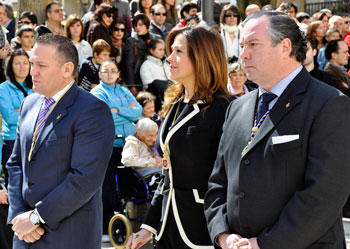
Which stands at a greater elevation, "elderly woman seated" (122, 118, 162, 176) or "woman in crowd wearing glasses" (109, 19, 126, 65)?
"woman in crowd wearing glasses" (109, 19, 126, 65)

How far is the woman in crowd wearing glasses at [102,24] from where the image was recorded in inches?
414

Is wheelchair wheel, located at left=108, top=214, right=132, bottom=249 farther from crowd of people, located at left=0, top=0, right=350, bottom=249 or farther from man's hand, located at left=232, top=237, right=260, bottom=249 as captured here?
man's hand, located at left=232, top=237, right=260, bottom=249

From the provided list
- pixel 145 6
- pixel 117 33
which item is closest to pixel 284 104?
pixel 117 33

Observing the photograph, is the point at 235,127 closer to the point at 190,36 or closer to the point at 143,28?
the point at 190,36

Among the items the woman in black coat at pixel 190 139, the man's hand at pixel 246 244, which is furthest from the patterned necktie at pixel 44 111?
the man's hand at pixel 246 244

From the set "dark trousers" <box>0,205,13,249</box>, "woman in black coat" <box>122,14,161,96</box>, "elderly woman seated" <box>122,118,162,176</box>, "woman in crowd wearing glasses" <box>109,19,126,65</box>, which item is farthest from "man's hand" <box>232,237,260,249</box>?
"woman in crowd wearing glasses" <box>109,19,126,65</box>

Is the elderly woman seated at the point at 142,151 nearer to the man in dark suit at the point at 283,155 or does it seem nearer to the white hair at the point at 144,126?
the white hair at the point at 144,126

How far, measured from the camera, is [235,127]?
3.13 m

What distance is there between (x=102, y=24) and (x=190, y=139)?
291 inches

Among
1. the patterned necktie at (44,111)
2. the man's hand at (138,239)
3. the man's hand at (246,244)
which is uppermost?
the patterned necktie at (44,111)

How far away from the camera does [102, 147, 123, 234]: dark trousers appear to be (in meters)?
7.59

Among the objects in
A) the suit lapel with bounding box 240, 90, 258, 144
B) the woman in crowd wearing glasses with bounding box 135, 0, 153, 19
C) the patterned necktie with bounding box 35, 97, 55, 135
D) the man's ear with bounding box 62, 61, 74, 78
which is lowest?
the woman in crowd wearing glasses with bounding box 135, 0, 153, 19

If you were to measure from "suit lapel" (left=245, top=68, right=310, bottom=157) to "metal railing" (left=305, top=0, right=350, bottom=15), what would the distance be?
2458cm

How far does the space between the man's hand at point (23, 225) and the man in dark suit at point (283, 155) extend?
3.71 feet
